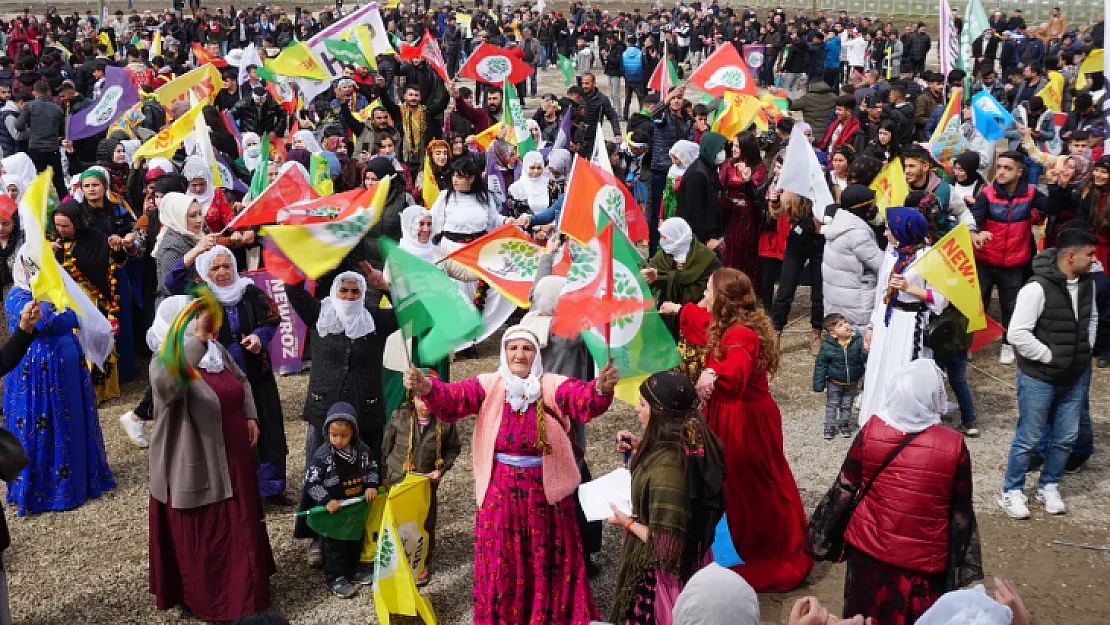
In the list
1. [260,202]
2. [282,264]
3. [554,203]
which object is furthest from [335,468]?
[554,203]

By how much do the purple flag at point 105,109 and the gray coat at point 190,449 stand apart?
7989 mm

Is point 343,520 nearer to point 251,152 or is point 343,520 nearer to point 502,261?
point 502,261

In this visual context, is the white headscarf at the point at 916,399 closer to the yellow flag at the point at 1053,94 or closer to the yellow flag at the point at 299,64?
the yellow flag at the point at 299,64

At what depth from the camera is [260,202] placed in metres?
6.66

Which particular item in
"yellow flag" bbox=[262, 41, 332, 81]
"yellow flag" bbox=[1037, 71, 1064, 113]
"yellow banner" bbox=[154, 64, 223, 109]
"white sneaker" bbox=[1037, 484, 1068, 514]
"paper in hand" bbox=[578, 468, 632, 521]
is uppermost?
"yellow flag" bbox=[262, 41, 332, 81]

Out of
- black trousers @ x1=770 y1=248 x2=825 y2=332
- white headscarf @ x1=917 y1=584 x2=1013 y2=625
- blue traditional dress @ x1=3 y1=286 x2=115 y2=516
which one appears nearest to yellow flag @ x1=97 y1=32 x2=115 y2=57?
black trousers @ x1=770 y1=248 x2=825 y2=332

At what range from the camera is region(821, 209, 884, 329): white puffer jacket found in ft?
27.0

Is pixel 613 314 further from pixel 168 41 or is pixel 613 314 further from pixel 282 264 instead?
pixel 168 41

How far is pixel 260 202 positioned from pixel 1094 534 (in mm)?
5512

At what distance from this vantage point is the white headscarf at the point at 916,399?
4.37m

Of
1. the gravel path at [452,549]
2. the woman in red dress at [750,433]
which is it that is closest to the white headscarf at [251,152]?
the gravel path at [452,549]

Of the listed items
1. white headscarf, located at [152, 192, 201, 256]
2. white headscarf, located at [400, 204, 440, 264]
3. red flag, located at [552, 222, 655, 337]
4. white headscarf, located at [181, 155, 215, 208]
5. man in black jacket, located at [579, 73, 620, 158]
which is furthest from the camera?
man in black jacket, located at [579, 73, 620, 158]

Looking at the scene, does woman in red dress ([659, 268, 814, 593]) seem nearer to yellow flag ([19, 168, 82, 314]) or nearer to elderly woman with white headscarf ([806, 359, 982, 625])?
elderly woman with white headscarf ([806, 359, 982, 625])

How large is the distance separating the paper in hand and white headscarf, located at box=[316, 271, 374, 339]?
1802mm
